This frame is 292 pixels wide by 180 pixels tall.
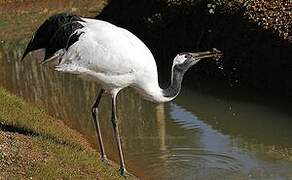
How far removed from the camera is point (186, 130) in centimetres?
1301

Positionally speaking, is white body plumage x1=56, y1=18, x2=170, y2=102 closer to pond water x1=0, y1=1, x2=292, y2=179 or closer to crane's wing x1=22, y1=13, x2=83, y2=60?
crane's wing x1=22, y1=13, x2=83, y2=60

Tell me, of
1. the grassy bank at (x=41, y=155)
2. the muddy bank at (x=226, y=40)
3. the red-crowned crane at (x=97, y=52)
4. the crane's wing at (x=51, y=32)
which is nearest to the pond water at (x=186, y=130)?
the muddy bank at (x=226, y=40)

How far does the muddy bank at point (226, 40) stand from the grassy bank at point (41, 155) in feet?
16.7

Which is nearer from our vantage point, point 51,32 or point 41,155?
point 41,155

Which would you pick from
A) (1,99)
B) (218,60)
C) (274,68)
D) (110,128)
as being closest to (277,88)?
(274,68)

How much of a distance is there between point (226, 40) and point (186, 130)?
4.76 meters

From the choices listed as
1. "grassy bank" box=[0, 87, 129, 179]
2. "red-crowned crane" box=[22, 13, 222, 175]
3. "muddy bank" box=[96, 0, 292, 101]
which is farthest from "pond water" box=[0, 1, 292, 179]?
"red-crowned crane" box=[22, 13, 222, 175]

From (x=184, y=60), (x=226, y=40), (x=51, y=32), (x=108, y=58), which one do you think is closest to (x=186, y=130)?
(x=184, y=60)

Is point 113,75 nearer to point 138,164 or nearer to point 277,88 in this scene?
point 138,164

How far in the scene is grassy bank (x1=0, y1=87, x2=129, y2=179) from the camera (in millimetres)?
8266

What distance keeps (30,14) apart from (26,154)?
70.3ft

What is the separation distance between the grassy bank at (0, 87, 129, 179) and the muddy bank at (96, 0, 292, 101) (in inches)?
201

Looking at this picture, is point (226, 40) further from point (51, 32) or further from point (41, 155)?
point (41, 155)

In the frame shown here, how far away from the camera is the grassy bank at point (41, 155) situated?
8.27m
